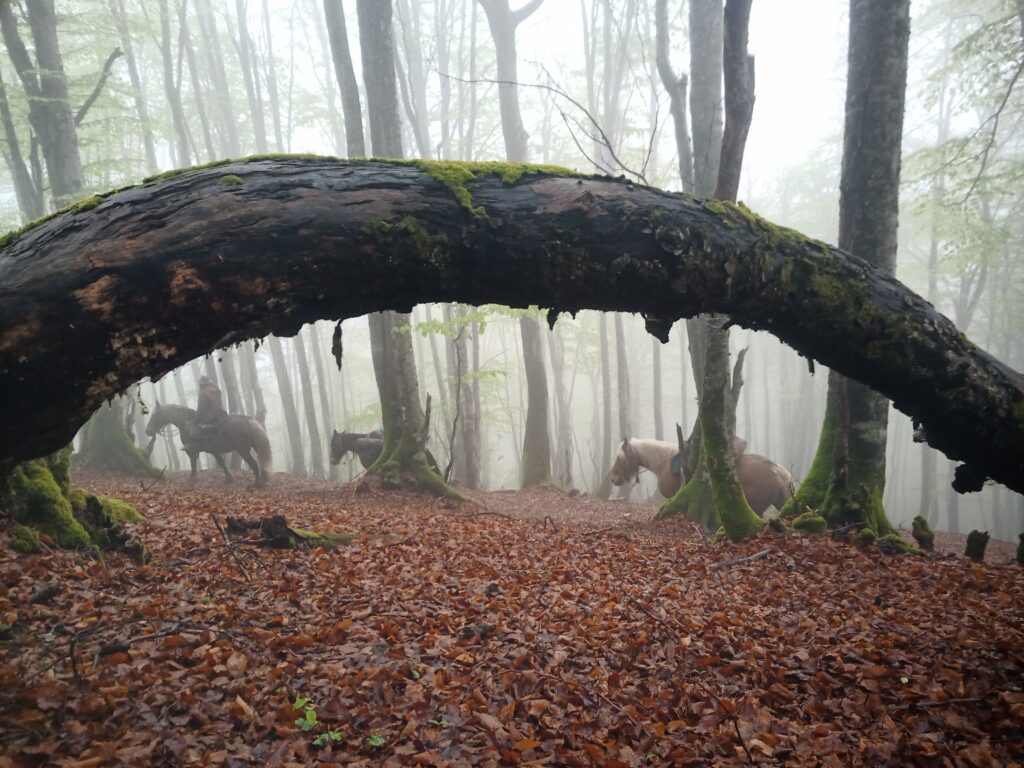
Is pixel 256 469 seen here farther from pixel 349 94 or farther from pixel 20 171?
pixel 20 171

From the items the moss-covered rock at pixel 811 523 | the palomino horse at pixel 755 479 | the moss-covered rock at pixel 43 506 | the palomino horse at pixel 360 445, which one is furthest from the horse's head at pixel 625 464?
the moss-covered rock at pixel 43 506

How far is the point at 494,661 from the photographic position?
12.5ft

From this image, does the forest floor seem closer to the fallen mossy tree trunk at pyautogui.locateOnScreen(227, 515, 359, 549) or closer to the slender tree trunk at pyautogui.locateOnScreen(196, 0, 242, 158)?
the fallen mossy tree trunk at pyautogui.locateOnScreen(227, 515, 359, 549)

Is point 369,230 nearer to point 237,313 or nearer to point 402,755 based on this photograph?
point 237,313

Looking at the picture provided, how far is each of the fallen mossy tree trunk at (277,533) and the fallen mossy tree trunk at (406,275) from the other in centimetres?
354

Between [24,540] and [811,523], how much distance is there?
7736mm

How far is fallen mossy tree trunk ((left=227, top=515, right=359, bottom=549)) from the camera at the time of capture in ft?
19.1

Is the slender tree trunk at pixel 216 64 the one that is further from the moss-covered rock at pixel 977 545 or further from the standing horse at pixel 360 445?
the moss-covered rock at pixel 977 545

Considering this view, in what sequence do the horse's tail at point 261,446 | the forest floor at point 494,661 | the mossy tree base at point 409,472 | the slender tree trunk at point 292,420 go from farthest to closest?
the slender tree trunk at point 292,420, the horse's tail at point 261,446, the mossy tree base at point 409,472, the forest floor at point 494,661

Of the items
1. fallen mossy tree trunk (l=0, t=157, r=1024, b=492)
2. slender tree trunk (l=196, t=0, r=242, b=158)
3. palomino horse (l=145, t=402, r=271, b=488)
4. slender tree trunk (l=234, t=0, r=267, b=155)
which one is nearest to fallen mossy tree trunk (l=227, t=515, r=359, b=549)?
fallen mossy tree trunk (l=0, t=157, r=1024, b=492)

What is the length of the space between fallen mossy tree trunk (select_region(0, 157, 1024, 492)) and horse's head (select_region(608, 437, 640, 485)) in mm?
10385

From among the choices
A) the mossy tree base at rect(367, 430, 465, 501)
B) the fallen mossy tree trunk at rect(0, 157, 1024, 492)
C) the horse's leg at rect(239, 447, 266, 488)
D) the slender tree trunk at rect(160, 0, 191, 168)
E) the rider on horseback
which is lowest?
the horse's leg at rect(239, 447, 266, 488)

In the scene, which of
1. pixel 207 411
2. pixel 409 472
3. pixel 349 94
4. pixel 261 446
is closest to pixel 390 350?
pixel 409 472

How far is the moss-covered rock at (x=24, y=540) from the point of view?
14.2ft
